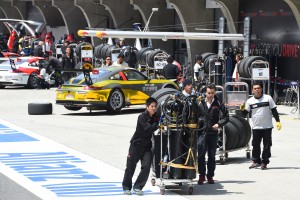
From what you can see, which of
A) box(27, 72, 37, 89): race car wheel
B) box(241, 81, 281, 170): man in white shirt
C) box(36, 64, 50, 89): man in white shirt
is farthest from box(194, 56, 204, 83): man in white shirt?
box(241, 81, 281, 170): man in white shirt

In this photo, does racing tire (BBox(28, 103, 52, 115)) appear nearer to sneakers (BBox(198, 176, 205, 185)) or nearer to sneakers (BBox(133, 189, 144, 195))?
sneakers (BBox(198, 176, 205, 185))

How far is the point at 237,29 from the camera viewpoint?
3859 centimetres

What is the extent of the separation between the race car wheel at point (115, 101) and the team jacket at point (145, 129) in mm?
14312

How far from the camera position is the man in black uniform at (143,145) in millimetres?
13977

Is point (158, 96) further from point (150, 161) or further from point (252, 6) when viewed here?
point (252, 6)

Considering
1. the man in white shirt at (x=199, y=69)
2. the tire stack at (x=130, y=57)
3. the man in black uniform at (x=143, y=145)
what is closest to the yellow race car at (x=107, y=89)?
the man in white shirt at (x=199, y=69)

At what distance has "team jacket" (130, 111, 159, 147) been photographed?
13977mm

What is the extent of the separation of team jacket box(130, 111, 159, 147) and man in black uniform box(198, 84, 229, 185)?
0.98 meters

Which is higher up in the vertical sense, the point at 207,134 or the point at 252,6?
the point at 252,6

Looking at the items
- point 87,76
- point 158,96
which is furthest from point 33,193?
point 87,76

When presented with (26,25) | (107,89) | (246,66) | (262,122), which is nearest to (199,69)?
(246,66)

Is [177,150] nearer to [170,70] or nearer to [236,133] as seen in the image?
[236,133]

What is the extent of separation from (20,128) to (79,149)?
4753 mm

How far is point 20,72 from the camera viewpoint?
39656 millimetres
